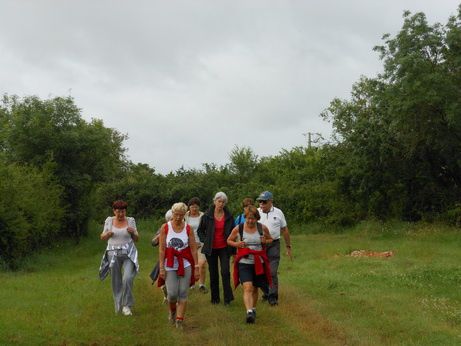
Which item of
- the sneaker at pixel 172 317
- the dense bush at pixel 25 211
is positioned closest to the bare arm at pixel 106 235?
the sneaker at pixel 172 317

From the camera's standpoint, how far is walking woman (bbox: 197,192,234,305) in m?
11.6

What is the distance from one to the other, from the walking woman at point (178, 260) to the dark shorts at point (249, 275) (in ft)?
2.60

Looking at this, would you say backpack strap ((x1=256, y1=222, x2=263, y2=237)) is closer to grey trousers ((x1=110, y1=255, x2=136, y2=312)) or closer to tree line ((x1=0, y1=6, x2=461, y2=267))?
grey trousers ((x1=110, y1=255, x2=136, y2=312))

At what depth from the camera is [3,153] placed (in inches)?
1133

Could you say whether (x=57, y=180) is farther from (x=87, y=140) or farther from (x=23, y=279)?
(x=23, y=279)

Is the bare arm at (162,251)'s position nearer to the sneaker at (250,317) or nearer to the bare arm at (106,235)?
the bare arm at (106,235)

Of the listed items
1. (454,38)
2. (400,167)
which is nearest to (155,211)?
(400,167)

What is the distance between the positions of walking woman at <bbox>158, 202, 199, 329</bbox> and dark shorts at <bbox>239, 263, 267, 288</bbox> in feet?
2.60

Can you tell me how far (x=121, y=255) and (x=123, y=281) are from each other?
431mm

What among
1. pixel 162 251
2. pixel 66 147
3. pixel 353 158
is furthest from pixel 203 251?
pixel 353 158

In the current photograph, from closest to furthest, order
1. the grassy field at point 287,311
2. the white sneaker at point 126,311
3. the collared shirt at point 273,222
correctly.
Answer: the grassy field at point 287,311
the white sneaker at point 126,311
the collared shirt at point 273,222

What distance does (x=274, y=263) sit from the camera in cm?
1156

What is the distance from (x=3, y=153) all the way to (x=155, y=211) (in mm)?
13678

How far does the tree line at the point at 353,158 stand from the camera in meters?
25.0
